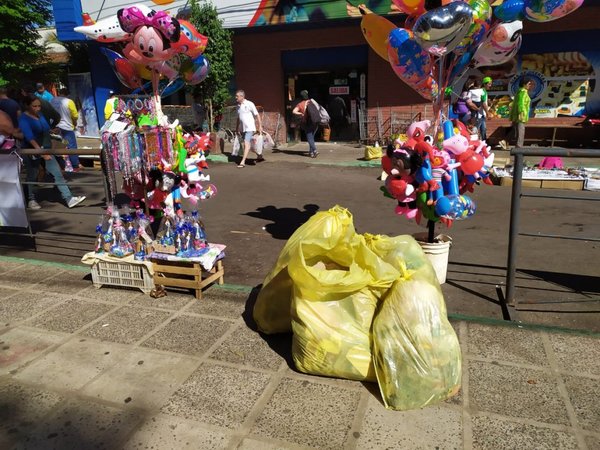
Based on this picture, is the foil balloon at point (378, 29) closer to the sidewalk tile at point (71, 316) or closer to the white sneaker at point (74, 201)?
the sidewalk tile at point (71, 316)

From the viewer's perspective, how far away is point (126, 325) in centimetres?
402

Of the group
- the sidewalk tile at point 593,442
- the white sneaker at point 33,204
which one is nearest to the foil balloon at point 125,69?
the white sneaker at point 33,204

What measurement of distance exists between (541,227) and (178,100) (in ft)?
49.6

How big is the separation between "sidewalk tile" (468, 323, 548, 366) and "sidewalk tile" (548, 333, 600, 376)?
10 cm

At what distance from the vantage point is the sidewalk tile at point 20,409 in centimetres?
276

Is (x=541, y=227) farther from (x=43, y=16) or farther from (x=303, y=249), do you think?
(x=43, y=16)

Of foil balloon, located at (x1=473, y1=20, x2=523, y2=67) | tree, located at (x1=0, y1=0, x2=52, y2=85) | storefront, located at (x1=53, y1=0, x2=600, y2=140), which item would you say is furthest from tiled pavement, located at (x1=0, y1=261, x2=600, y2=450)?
tree, located at (x1=0, y1=0, x2=52, y2=85)

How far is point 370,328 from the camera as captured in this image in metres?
3.10

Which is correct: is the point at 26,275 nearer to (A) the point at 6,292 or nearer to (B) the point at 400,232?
(A) the point at 6,292

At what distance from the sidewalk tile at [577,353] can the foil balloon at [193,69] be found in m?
4.72

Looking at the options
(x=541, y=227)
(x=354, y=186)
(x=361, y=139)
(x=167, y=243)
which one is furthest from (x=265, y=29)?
(x=167, y=243)

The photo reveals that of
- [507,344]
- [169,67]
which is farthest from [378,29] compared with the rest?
[507,344]

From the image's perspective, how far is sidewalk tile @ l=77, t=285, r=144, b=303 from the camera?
455 centimetres

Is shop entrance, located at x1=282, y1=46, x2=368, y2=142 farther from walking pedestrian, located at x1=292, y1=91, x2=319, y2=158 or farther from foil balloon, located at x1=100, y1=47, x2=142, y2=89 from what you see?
foil balloon, located at x1=100, y1=47, x2=142, y2=89
